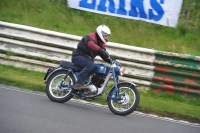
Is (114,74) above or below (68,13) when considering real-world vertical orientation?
below

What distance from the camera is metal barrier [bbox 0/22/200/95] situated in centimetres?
1159

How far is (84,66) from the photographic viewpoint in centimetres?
964

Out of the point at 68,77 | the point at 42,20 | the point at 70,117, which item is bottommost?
the point at 70,117

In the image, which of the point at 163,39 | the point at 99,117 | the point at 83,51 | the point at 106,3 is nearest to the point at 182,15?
the point at 163,39

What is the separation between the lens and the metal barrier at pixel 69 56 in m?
11.6

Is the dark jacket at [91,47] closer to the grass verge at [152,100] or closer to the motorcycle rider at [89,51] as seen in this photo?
the motorcycle rider at [89,51]

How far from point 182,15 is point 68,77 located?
649cm

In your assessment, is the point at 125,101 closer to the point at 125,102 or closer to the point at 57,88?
the point at 125,102

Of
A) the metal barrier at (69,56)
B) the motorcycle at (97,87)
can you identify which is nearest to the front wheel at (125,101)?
the motorcycle at (97,87)

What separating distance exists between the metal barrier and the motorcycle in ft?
6.48

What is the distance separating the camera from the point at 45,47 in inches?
478

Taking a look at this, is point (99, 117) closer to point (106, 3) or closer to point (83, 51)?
point (83, 51)

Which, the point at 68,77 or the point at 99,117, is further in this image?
the point at 68,77

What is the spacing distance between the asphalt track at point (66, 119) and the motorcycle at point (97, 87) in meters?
0.19
